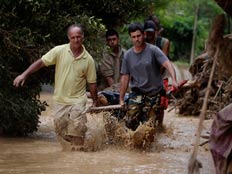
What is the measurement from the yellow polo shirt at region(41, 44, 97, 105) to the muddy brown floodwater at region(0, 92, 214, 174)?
75cm

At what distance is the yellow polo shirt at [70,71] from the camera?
8414 mm

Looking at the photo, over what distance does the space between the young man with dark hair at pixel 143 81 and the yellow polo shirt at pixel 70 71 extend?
25.1 inches

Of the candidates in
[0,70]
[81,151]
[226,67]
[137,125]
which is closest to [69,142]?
[81,151]

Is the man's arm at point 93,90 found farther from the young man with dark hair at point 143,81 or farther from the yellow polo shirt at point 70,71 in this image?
the young man with dark hair at point 143,81

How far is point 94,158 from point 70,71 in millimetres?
1242

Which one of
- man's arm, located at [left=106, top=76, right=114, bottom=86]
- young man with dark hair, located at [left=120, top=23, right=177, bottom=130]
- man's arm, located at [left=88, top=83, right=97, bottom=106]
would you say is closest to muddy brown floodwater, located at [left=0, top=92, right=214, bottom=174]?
young man with dark hair, located at [left=120, top=23, right=177, bottom=130]

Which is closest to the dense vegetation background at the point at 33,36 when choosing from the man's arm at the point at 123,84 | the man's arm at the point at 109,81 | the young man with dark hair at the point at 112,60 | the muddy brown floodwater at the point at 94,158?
the young man with dark hair at the point at 112,60

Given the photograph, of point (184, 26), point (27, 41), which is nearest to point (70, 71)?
point (27, 41)

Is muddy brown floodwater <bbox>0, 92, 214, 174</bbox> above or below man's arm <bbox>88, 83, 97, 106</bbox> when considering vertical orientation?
below

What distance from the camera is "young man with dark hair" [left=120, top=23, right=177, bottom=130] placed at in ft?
28.5

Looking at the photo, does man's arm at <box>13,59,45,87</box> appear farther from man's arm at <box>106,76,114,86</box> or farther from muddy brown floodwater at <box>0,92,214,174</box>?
man's arm at <box>106,76,114,86</box>

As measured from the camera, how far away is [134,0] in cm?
1005

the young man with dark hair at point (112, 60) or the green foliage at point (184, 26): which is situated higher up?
the green foliage at point (184, 26)

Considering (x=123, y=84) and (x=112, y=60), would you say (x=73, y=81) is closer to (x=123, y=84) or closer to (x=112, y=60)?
(x=123, y=84)
